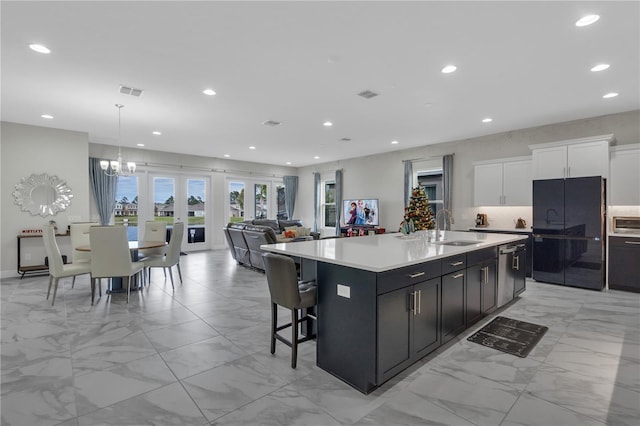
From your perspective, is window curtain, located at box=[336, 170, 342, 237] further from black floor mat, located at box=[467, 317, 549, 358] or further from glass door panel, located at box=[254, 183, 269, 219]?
black floor mat, located at box=[467, 317, 549, 358]

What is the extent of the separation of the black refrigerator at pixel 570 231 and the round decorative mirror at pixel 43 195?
895cm

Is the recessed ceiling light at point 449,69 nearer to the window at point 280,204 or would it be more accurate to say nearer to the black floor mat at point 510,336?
the black floor mat at point 510,336

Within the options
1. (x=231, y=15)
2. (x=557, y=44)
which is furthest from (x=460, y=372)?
(x=231, y=15)

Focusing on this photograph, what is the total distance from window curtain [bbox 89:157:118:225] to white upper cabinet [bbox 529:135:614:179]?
9.30 m

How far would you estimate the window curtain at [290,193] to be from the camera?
11266 mm

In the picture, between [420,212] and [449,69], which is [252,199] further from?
[449,69]

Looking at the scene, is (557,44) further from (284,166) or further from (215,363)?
(284,166)

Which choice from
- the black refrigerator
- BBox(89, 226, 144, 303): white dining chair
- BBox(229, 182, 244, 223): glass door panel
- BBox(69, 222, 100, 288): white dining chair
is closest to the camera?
BBox(89, 226, 144, 303): white dining chair

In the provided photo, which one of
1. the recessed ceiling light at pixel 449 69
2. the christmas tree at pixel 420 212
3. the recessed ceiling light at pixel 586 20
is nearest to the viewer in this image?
the recessed ceiling light at pixel 586 20

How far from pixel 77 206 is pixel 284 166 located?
648 centimetres

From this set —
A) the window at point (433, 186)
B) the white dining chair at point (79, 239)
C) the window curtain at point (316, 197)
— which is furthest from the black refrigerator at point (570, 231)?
the white dining chair at point (79, 239)

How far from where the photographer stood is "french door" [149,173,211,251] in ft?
28.2

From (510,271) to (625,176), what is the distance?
273 centimetres

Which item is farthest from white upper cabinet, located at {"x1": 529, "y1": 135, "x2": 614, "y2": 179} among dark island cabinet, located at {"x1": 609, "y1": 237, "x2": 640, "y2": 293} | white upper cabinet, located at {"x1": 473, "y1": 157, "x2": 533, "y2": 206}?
dark island cabinet, located at {"x1": 609, "y1": 237, "x2": 640, "y2": 293}
